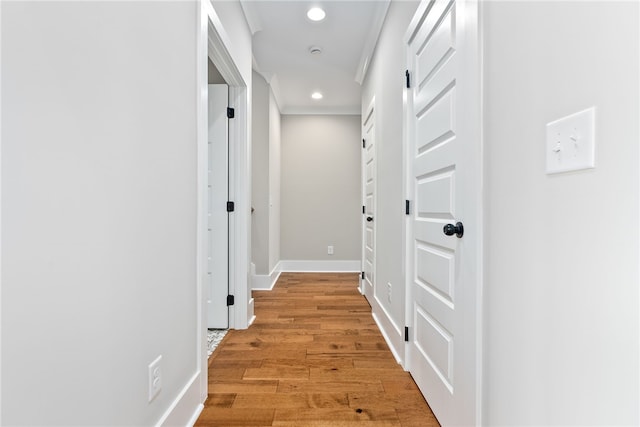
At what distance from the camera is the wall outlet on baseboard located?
1.15 meters

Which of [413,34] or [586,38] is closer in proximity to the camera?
→ [586,38]

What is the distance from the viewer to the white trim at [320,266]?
512 centimetres

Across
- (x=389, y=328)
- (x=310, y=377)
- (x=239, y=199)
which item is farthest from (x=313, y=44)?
(x=310, y=377)

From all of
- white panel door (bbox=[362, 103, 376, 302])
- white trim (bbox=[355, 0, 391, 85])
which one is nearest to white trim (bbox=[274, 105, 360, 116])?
white trim (bbox=[355, 0, 391, 85])

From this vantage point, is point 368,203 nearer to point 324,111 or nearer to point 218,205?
point 218,205

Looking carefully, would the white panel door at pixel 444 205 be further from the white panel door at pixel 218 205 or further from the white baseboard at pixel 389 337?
the white panel door at pixel 218 205

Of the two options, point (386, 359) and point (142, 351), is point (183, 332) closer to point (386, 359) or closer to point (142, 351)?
point (142, 351)

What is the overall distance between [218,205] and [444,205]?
5.80 ft

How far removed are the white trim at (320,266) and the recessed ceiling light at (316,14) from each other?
10.9 ft

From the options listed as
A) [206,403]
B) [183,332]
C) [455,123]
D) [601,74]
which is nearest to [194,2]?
[455,123]

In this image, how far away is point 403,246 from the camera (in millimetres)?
1952

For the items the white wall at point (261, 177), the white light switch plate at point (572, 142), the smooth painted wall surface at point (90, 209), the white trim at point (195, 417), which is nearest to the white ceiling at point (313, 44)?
the white wall at point (261, 177)

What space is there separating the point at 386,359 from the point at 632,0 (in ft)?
6.52

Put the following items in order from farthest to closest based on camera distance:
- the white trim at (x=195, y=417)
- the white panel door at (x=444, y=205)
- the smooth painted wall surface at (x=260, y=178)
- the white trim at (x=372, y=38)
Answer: the smooth painted wall surface at (x=260, y=178)
the white trim at (x=372, y=38)
the white trim at (x=195, y=417)
the white panel door at (x=444, y=205)
